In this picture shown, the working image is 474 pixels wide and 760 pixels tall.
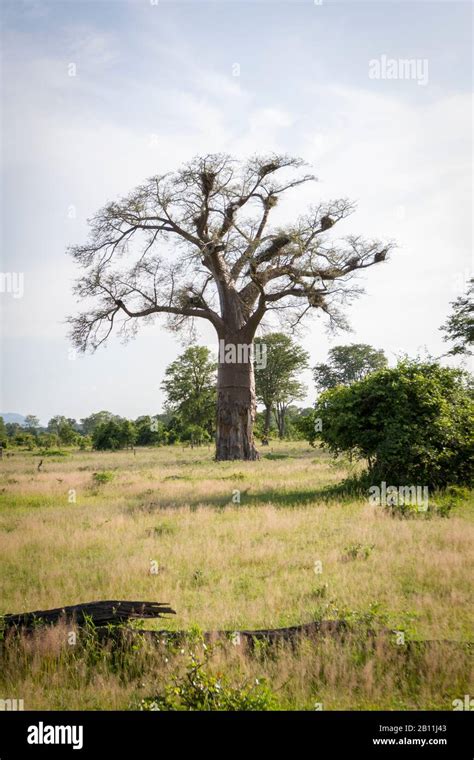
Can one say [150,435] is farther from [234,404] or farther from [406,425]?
[406,425]

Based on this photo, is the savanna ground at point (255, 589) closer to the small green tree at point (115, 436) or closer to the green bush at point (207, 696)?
the green bush at point (207, 696)

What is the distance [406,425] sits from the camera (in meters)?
12.2

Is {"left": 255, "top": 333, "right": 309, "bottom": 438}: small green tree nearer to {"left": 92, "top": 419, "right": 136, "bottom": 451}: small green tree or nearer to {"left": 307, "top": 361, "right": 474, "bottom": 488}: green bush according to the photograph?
{"left": 92, "top": 419, "right": 136, "bottom": 451}: small green tree

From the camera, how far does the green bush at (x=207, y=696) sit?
3848 millimetres

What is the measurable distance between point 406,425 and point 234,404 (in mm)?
11959

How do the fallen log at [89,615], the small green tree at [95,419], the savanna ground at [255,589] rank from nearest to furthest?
the savanna ground at [255,589] < the fallen log at [89,615] < the small green tree at [95,419]

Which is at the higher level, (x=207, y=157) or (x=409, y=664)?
(x=207, y=157)

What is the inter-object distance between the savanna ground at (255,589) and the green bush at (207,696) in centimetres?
10

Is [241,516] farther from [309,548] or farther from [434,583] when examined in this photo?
[434,583]

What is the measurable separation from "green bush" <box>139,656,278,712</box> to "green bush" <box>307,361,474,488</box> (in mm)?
8838

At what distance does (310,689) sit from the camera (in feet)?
13.8

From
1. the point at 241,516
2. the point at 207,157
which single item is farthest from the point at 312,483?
the point at 207,157

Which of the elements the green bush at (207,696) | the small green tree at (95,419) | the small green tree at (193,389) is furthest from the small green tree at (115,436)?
the small green tree at (95,419)

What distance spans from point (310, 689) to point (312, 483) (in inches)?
427
